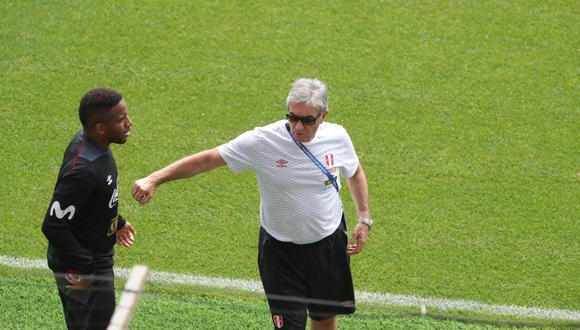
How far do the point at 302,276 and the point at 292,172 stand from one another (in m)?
0.60

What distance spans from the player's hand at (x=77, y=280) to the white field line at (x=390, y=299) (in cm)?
154

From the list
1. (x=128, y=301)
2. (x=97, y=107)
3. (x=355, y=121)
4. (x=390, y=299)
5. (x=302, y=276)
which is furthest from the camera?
(x=355, y=121)

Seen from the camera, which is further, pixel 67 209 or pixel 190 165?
pixel 190 165

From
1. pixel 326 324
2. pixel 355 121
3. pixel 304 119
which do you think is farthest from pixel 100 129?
pixel 355 121

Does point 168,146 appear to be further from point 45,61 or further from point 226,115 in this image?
point 45,61

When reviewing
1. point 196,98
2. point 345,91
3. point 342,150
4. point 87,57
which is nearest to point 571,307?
point 342,150

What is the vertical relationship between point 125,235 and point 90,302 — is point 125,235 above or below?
above

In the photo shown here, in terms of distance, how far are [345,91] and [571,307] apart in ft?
8.97

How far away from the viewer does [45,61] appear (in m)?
8.43

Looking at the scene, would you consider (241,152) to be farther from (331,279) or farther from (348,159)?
(331,279)

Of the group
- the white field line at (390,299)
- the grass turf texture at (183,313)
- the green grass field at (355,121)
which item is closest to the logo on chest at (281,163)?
the grass turf texture at (183,313)

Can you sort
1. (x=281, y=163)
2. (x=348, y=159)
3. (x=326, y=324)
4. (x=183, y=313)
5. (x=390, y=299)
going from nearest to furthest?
(x=281, y=163) < (x=348, y=159) < (x=326, y=324) < (x=183, y=313) < (x=390, y=299)

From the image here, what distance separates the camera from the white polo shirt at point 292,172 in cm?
494

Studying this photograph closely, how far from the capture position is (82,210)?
4.81 meters
